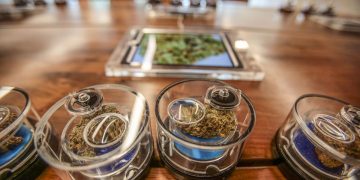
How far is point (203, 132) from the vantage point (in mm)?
357

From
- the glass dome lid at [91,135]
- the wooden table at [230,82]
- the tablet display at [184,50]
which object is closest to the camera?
the glass dome lid at [91,135]

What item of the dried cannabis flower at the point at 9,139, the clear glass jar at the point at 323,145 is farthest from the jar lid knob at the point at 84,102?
the clear glass jar at the point at 323,145

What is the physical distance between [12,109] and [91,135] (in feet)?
0.65

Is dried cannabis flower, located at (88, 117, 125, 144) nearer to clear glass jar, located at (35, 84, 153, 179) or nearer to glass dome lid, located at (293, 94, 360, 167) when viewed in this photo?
clear glass jar, located at (35, 84, 153, 179)

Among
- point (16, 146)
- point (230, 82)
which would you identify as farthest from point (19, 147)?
point (230, 82)

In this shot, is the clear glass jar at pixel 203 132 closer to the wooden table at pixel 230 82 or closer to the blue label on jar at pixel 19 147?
the wooden table at pixel 230 82

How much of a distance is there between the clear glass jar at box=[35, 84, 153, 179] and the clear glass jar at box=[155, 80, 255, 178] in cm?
4

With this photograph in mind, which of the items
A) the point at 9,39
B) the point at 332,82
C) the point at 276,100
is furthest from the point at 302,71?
the point at 9,39

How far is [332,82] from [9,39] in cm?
121

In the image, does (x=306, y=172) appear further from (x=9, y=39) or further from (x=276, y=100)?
(x=9, y=39)

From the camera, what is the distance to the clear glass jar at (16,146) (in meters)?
0.35

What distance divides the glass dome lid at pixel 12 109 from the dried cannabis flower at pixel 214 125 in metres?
0.29

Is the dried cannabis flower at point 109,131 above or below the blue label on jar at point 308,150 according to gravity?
above

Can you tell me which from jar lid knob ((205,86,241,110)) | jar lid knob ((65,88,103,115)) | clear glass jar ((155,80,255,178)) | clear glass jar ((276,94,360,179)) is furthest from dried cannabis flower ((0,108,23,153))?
clear glass jar ((276,94,360,179))
